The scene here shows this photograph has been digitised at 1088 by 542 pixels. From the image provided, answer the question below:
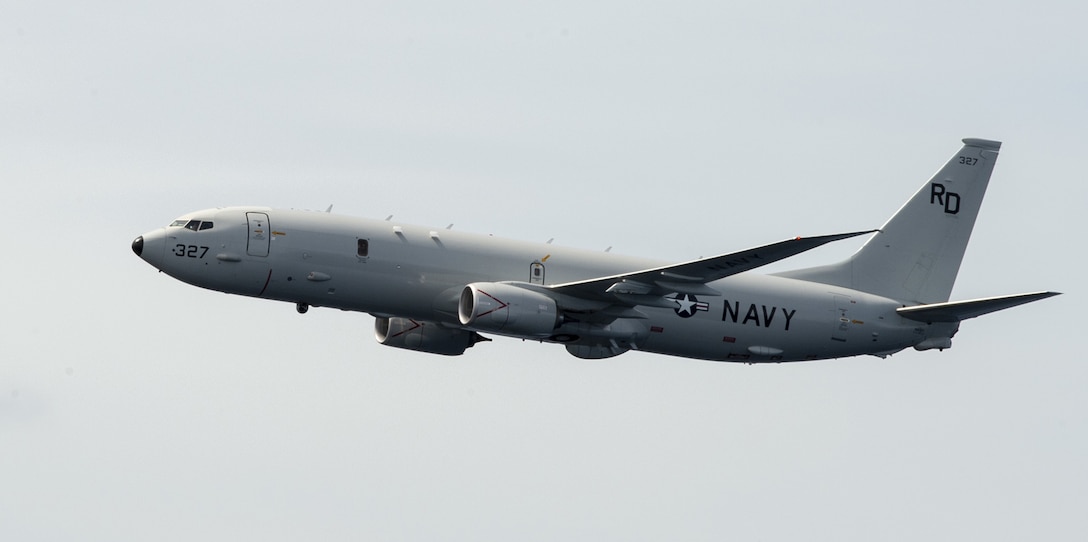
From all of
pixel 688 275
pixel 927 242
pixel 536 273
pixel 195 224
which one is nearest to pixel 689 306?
pixel 688 275

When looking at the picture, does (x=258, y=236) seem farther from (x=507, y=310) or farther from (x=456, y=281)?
(x=507, y=310)

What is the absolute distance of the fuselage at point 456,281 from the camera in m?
58.4

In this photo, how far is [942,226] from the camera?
71.4 meters

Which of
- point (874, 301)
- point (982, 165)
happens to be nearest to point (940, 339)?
point (874, 301)

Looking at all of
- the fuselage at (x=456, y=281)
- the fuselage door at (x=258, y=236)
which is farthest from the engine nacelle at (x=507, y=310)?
the fuselage door at (x=258, y=236)

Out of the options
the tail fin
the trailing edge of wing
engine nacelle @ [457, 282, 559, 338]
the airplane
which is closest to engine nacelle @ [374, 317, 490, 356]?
the airplane

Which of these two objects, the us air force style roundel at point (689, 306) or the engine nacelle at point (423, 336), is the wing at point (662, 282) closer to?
the us air force style roundel at point (689, 306)

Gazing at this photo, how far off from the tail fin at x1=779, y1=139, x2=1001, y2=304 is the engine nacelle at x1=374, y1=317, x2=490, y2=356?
45.2 ft

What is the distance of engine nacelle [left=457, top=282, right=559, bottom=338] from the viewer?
193ft

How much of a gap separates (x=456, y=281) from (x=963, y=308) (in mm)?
20589

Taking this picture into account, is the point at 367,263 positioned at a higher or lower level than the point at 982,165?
lower

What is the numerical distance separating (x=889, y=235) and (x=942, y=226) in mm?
2442

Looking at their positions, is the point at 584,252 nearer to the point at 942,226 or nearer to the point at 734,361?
the point at 734,361

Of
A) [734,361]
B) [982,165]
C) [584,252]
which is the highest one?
[982,165]
